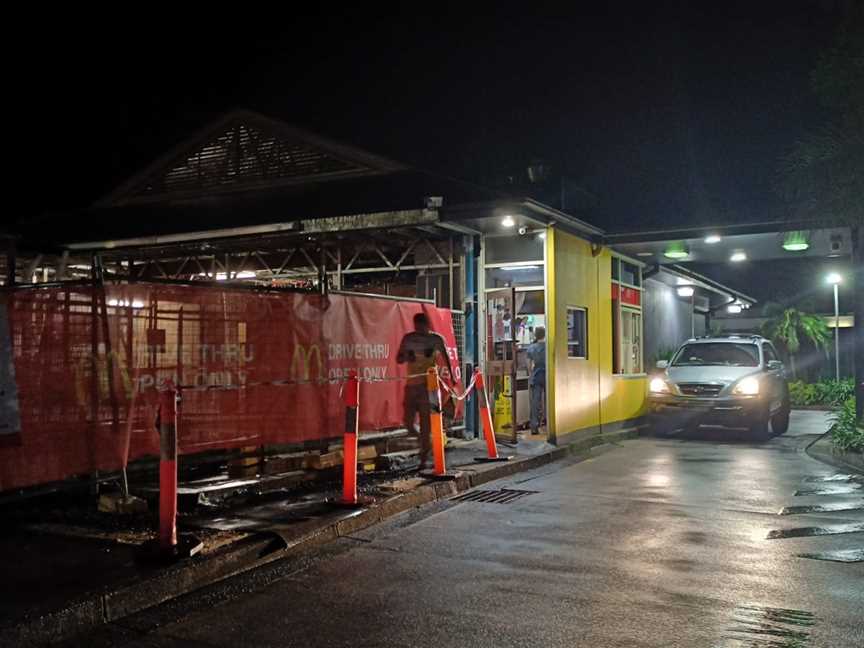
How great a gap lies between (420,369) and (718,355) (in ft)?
29.1

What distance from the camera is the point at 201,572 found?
19.2 ft

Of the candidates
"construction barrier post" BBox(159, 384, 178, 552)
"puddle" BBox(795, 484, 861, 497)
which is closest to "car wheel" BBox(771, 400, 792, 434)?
"puddle" BBox(795, 484, 861, 497)

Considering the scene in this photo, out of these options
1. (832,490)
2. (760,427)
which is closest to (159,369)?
(832,490)

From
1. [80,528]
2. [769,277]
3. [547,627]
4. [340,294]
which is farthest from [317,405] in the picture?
[769,277]

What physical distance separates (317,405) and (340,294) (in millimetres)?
1518

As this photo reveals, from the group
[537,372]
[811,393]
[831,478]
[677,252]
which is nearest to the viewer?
[831,478]

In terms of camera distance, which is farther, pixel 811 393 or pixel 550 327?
pixel 811 393

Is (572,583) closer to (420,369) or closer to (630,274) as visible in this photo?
(420,369)

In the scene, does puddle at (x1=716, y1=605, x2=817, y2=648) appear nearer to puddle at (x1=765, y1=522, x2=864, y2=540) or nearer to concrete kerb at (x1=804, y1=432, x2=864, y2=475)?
puddle at (x1=765, y1=522, x2=864, y2=540)

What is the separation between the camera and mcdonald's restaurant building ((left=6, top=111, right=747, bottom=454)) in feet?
43.9

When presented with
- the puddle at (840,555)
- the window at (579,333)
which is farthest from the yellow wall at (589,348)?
the puddle at (840,555)

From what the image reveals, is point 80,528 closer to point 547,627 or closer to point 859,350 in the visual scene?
point 547,627

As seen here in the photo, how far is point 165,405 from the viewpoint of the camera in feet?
20.5

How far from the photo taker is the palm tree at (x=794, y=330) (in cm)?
2834
